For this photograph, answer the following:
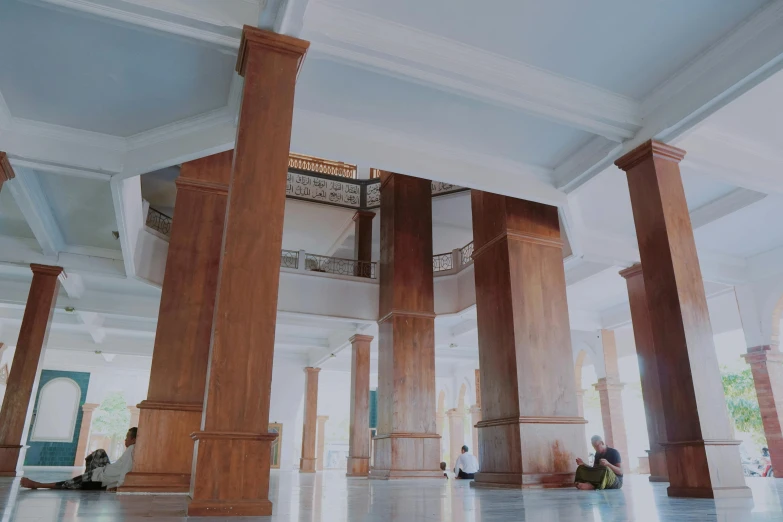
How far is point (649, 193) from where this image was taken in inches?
231

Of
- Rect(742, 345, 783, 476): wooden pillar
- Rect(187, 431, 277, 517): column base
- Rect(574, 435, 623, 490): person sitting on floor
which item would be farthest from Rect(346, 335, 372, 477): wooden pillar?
Rect(187, 431, 277, 517): column base

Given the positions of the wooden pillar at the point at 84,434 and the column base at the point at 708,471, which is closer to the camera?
the column base at the point at 708,471

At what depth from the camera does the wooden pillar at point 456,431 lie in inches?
782

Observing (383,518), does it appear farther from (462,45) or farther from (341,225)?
(341,225)

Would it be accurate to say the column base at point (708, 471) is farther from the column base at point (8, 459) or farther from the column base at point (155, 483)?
the column base at point (8, 459)

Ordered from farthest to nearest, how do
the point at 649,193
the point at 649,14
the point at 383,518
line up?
the point at 649,193 < the point at 649,14 < the point at 383,518

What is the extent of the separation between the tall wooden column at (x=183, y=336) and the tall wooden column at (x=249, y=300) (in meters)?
2.30

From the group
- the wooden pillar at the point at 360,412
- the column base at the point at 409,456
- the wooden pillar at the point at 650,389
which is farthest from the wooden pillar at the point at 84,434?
the wooden pillar at the point at 650,389

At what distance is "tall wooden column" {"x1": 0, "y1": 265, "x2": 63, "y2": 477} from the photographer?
30.7 feet

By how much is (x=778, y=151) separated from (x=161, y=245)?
364 inches

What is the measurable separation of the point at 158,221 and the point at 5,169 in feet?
14.5

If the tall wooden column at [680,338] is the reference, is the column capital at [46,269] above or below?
above

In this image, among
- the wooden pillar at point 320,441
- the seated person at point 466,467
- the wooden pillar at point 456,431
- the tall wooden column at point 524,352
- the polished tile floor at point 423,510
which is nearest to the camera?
the polished tile floor at point 423,510

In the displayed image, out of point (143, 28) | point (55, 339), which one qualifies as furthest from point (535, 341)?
point (55, 339)
